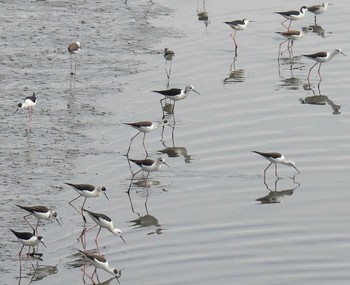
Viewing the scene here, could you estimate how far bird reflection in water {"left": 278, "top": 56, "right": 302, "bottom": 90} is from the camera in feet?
93.8

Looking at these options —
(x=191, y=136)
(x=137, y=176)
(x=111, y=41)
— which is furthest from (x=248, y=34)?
(x=137, y=176)

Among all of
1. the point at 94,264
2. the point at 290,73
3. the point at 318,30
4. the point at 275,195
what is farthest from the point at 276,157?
the point at 318,30

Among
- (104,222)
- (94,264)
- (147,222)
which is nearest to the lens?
(94,264)

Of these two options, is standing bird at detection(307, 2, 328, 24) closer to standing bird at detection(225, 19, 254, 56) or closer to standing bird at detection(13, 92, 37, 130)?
standing bird at detection(225, 19, 254, 56)

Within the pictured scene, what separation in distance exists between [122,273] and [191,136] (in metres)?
7.07

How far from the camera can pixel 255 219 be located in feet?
65.8

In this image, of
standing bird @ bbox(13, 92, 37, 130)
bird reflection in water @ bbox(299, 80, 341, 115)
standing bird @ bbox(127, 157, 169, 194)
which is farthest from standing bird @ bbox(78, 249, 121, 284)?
bird reflection in water @ bbox(299, 80, 341, 115)

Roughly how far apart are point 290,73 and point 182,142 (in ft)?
21.6

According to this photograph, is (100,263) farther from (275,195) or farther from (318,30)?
(318,30)

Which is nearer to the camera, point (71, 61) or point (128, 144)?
point (128, 144)

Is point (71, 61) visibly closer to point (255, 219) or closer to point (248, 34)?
point (248, 34)

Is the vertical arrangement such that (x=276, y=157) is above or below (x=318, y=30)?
above

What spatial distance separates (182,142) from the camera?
2411cm

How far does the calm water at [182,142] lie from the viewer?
1841 centimetres
